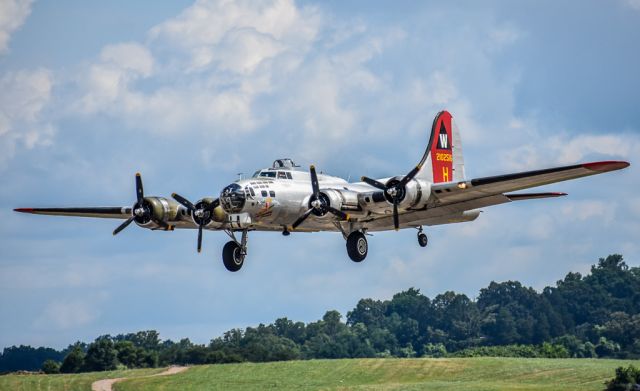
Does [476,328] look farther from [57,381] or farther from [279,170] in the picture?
[279,170]

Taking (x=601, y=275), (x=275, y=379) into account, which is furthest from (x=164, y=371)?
(x=601, y=275)

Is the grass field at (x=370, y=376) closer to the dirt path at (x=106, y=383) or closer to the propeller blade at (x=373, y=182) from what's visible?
the dirt path at (x=106, y=383)

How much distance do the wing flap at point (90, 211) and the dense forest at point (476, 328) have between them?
1989 inches

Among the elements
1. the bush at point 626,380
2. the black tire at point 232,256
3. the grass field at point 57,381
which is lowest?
the bush at point 626,380

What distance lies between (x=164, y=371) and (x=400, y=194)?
156 ft

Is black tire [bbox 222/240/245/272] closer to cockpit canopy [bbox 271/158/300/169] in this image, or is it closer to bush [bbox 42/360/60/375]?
cockpit canopy [bbox 271/158/300/169]

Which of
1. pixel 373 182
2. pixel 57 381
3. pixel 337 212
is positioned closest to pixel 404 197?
pixel 373 182

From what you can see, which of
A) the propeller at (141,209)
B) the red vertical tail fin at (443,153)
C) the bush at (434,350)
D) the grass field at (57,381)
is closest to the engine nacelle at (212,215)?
the propeller at (141,209)

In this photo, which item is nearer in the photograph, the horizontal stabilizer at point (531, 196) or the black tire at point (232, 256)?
the black tire at point (232, 256)

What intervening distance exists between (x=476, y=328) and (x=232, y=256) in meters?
102

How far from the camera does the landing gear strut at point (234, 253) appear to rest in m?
50.6

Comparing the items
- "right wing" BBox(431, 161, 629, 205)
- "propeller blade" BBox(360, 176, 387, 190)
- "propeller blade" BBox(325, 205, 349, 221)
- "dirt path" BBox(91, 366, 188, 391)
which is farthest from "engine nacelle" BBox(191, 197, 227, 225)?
"dirt path" BBox(91, 366, 188, 391)

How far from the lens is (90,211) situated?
2217 inches

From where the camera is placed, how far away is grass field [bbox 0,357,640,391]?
263ft
